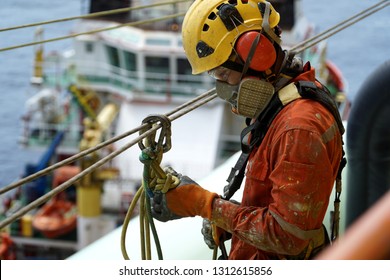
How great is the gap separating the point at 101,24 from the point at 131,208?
19520mm

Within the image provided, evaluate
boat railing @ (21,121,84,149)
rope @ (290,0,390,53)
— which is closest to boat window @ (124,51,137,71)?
boat railing @ (21,121,84,149)

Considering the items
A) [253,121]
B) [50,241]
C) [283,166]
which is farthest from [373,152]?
[50,241]

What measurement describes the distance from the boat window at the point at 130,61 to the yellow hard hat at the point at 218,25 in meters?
19.4

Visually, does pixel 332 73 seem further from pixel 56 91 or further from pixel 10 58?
pixel 10 58

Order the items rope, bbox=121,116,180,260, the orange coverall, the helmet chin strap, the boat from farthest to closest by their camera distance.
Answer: the boat, rope, bbox=121,116,180,260, the helmet chin strap, the orange coverall

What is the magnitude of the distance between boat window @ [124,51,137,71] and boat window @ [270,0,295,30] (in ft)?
14.4

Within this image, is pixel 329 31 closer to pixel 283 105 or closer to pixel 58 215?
pixel 283 105

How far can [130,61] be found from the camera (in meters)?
22.4

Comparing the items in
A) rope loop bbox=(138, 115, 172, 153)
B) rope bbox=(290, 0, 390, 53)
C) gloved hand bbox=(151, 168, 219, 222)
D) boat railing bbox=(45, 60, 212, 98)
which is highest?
rope loop bbox=(138, 115, 172, 153)

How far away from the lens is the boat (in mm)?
20875

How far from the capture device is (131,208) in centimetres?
328

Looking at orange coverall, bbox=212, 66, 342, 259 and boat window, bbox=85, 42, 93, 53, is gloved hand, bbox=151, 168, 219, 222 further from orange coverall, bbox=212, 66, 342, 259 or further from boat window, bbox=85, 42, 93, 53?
boat window, bbox=85, 42, 93, 53

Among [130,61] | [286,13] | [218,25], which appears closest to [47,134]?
[130,61]

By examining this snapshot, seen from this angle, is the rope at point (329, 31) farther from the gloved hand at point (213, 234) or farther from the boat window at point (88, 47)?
the boat window at point (88, 47)
